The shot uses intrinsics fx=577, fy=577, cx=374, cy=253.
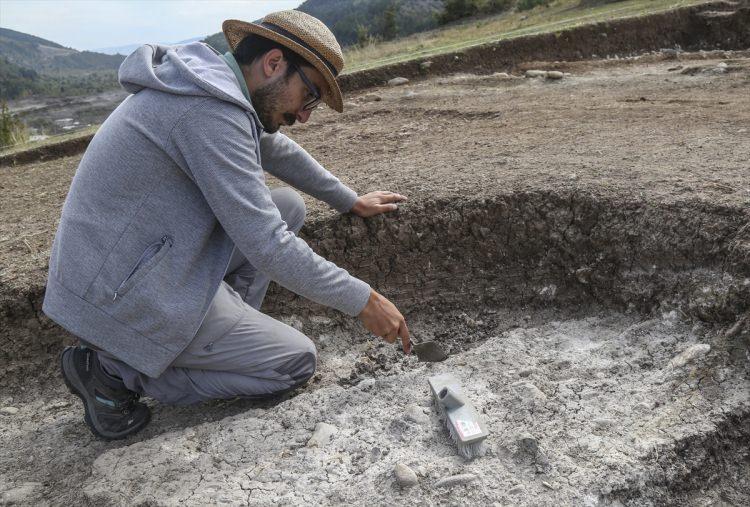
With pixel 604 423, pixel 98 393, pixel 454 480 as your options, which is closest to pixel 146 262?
pixel 98 393

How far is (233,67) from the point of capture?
2.24m

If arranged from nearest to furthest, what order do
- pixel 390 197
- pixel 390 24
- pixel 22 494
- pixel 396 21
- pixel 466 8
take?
1. pixel 22 494
2. pixel 390 197
3. pixel 466 8
4. pixel 390 24
5. pixel 396 21

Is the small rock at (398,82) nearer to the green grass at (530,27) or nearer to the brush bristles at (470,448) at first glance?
the green grass at (530,27)

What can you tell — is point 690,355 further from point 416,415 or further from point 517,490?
point 416,415

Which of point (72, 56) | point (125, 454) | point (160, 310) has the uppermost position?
point (72, 56)

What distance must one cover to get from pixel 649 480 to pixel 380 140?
4.05 m

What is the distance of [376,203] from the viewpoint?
342 centimetres

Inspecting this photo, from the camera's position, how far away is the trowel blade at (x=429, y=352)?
9.91 ft

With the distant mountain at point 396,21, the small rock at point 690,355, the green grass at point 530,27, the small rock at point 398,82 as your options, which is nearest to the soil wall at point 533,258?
the small rock at point 690,355

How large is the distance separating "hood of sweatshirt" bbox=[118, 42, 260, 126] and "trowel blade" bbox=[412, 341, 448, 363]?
1.48 m

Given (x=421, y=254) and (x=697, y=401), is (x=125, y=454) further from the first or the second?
(x=697, y=401)

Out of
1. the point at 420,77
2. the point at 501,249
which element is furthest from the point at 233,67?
the point at 420,77

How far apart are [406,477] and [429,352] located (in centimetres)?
103

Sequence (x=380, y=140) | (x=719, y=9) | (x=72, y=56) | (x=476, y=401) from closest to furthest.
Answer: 1. (x=476, y=401)
2. (x=380, y=140)
3. (x=719, y=9)
4. (x=72, y=56)
